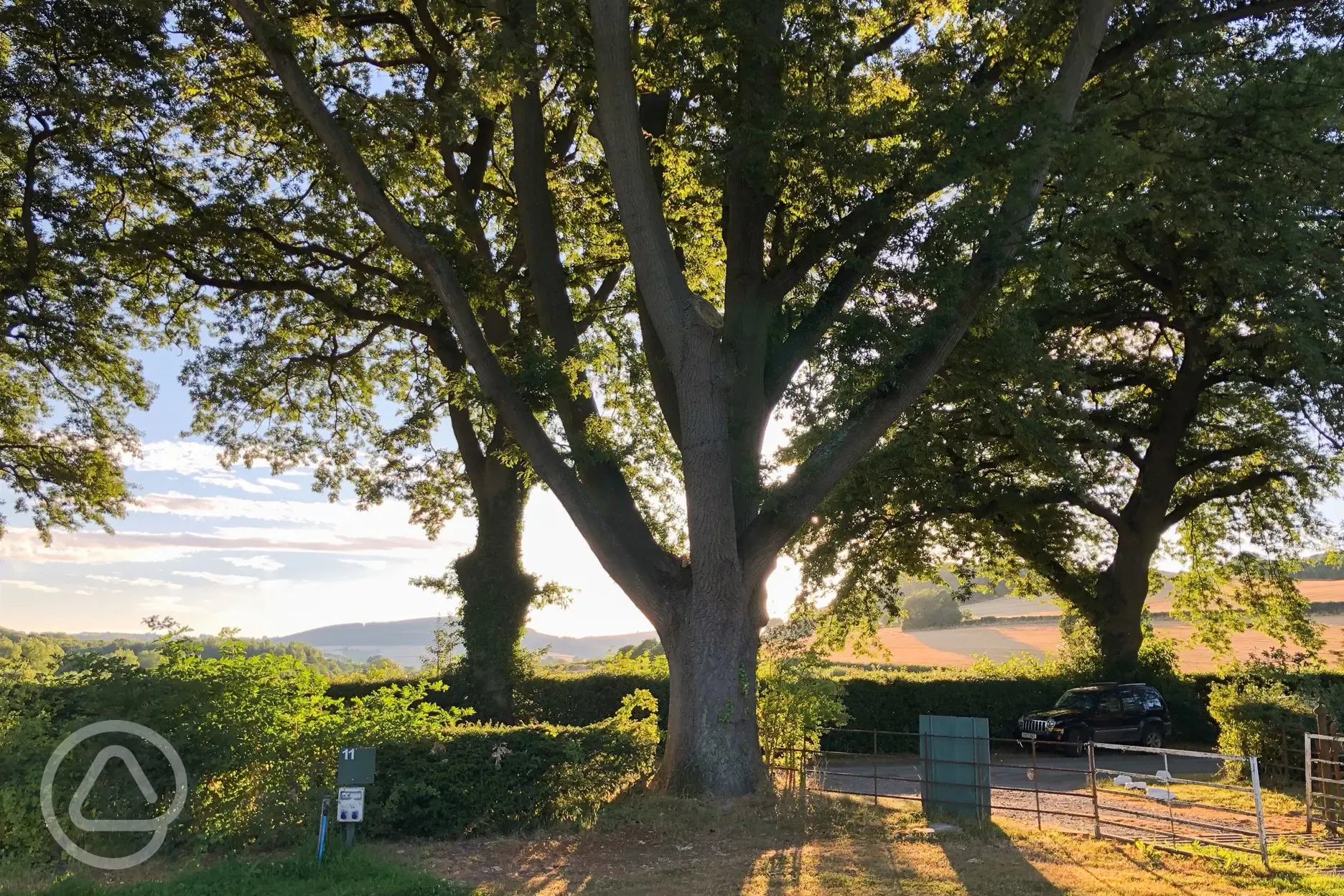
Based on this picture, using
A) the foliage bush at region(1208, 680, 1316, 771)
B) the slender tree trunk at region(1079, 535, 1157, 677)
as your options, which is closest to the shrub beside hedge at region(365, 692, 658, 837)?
the foliage bush at region(1208, 680, 1316, 771)

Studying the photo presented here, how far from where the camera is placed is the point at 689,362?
11781mm

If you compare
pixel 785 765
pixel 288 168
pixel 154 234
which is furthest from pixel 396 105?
pixel 785 765

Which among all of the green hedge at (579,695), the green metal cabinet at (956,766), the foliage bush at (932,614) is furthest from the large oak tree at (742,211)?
the foliage bush at (932,614)

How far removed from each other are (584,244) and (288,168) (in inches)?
227

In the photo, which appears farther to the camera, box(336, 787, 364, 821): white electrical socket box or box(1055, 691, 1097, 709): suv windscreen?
box(1055, 691, 1097, 709): suv windscreen

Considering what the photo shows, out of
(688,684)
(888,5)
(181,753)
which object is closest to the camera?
(181,753)

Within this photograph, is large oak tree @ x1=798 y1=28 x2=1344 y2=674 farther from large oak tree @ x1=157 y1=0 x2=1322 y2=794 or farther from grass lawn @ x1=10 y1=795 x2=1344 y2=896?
grass lawn @ x1=10 y1=795 x2=1344 y2=896

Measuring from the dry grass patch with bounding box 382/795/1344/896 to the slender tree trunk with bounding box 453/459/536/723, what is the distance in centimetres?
940

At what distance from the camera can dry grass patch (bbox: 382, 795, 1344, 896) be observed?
8.05 meters

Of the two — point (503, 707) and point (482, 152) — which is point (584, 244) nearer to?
point (482, 152)

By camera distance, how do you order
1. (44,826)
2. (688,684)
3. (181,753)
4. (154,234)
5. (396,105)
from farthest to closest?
(154,234) < (396,105) < (688,684) < (181,753) < (44,826)

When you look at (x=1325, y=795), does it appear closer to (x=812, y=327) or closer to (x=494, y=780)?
(x=812, y=327)

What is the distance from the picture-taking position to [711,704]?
11.4 metres

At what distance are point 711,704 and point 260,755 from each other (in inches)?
202
